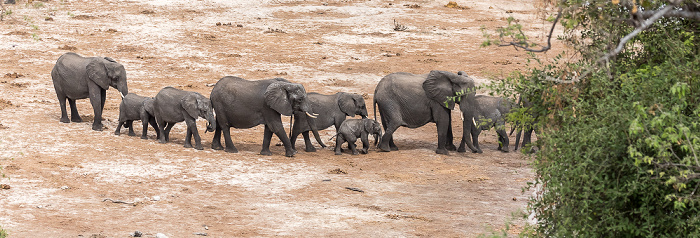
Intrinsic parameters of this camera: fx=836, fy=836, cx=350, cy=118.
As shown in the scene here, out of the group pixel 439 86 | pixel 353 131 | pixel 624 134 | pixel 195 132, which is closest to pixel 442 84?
pixel 439 86

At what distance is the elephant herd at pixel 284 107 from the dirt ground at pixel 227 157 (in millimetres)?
440

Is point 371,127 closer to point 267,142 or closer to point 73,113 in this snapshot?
point 267,142

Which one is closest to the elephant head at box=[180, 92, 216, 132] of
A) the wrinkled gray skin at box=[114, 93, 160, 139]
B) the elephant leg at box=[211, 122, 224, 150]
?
the elephant leg at box=[211, 122, 224, 150]

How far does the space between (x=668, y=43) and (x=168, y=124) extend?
10.4 meters

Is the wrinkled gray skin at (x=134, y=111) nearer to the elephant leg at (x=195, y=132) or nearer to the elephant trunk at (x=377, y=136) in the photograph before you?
the elephant leg at (x=195, y=132)

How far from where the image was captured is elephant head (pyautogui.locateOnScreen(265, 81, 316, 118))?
15531mm

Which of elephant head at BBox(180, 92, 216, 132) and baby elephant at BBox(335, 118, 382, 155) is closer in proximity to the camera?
elephant head at BBox(180, 92, 216, 132)

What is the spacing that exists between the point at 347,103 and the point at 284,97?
1.53 meters

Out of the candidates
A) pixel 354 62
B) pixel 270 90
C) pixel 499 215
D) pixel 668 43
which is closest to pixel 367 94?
pixel 354 62

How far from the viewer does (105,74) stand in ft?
55.2

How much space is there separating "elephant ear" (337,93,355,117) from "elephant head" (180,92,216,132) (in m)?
2.54

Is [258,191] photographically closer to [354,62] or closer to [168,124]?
[168,124]

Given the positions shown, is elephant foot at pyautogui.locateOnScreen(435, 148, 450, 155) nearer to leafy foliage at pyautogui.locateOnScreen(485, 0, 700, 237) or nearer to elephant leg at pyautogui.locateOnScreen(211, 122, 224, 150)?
elephant leg at pyautogui.locateOnScreen(211, 122, 224, 150)

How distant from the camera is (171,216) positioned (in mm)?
11281
